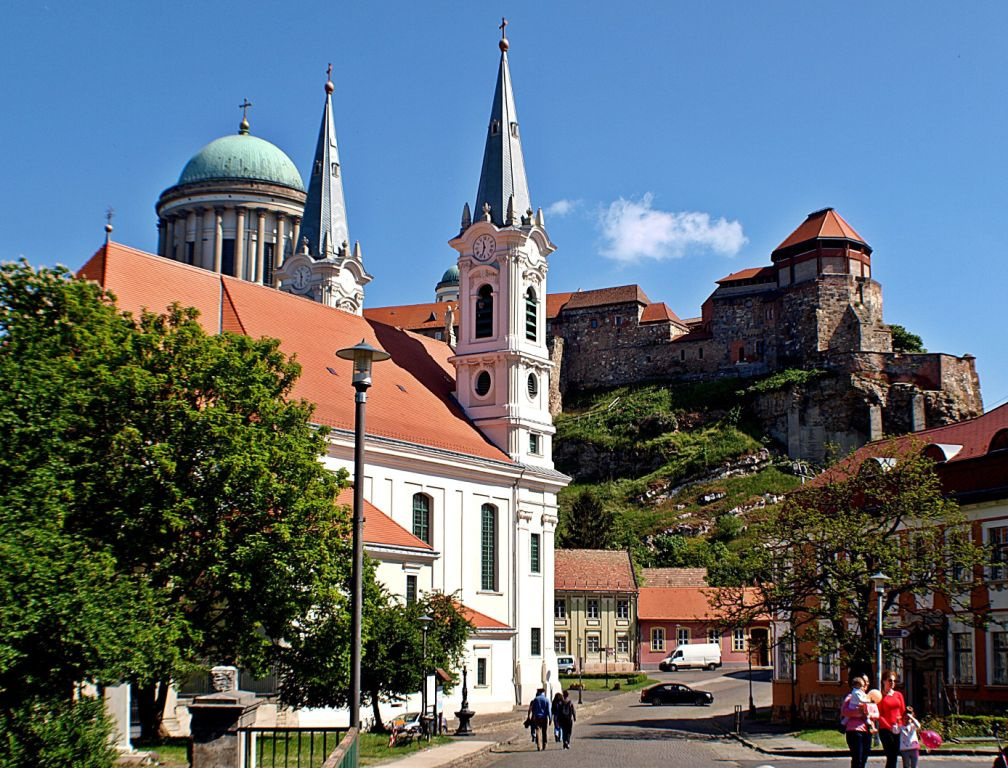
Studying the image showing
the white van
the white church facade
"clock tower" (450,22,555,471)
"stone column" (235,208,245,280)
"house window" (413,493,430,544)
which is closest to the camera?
the white church facade

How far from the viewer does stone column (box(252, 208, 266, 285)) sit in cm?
6806

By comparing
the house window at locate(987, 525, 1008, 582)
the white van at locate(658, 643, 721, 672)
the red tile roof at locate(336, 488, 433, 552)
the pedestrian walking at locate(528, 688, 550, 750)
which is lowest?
the white van at locate(658, 643, 721, 672)

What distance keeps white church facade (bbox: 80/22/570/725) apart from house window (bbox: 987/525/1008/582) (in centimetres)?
1581

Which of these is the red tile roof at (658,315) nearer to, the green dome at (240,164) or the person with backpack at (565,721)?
the green dome at (240,164)

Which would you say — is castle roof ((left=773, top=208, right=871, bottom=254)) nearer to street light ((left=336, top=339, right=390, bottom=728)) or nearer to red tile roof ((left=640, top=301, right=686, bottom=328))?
red tile roof ((left=640, top=301, right=686, bottom=328))

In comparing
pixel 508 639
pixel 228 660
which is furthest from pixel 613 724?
pixel 228 660

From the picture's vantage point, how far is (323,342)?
148 ft

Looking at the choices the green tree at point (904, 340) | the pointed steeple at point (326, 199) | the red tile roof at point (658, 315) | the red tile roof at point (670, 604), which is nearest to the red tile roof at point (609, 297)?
the red tile roof at point (658, 315)

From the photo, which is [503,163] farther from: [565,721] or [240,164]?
[565,721]

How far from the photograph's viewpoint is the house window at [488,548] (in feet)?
157

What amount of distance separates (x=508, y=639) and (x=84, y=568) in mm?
28488

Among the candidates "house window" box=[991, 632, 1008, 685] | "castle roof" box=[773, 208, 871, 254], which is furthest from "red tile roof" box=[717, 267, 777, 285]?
"house window" box=[991, 632, 1008, 685]

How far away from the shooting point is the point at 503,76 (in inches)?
2126

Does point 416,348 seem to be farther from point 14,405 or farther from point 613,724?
point 14,405
